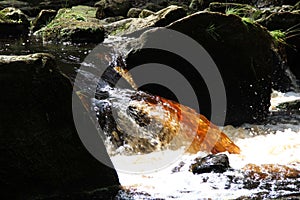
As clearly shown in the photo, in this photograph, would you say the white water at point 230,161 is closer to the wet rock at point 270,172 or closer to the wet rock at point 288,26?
the wet rock at point 270,172

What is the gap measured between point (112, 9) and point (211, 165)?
9083 millimetres

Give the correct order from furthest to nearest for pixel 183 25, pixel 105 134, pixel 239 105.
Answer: pixel 239 105 < pixel 183 25 < pixel 105 134

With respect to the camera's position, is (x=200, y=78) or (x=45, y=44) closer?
(x=200, y=78)

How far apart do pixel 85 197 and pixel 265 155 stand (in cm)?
208

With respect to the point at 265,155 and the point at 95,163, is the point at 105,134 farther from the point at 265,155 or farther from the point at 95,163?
the point at 265,155

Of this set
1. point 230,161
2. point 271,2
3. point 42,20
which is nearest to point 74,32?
point 42,20

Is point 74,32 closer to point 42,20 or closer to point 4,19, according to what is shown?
point 4,19

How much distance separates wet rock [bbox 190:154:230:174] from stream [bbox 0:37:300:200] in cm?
5

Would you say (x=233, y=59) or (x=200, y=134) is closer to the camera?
(x=200, y=134)

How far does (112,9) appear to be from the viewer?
12297mm

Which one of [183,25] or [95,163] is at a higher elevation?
[183,25]

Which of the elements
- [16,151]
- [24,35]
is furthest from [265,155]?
[24,35]

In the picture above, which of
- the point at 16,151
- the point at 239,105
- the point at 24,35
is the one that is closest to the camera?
the point at 16,151

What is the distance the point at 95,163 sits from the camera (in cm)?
357
